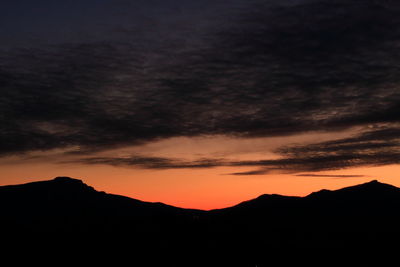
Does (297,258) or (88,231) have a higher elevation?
(88,231)

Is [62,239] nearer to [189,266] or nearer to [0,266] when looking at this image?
[0,266]

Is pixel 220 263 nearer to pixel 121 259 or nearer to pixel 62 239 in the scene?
pixel 121 259

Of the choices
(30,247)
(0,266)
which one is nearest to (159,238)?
(30,247)

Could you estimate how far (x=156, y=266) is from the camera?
139 metres

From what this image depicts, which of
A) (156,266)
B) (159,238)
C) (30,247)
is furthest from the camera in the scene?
(159,238)

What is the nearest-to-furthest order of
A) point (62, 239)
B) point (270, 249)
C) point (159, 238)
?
point (62, 239)
point (159, 238)
point (270, 249)

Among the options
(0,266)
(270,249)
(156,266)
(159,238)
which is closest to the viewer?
(0,266)

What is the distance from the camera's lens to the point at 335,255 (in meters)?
192

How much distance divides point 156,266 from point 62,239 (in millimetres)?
45342

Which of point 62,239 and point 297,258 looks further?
point 297,258

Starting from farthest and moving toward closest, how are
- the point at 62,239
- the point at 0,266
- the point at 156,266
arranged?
the point at 62,239 → the point at 156,266 → the point at 0,266

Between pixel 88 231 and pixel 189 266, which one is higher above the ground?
pixel 88 231

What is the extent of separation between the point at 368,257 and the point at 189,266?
8641cm

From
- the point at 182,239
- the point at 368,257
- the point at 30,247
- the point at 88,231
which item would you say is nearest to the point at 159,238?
the point at 182,239
